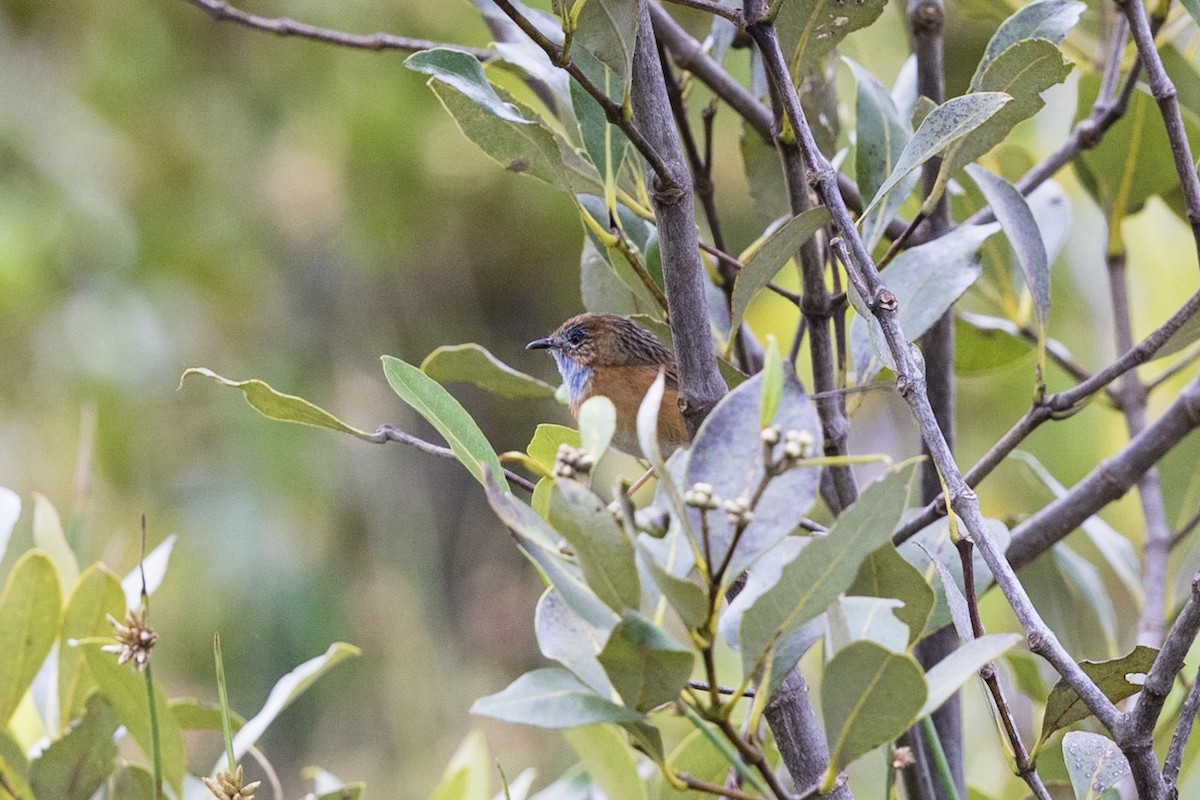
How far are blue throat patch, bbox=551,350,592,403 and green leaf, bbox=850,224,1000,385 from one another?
1121mm

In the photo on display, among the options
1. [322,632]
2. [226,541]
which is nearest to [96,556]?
[226,541]

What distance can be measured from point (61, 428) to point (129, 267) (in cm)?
73

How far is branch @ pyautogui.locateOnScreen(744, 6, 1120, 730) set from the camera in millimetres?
755

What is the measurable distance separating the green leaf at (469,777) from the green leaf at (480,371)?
42 cm

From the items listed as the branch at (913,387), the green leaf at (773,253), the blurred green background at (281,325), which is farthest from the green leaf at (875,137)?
the blurred green background at (281,325)

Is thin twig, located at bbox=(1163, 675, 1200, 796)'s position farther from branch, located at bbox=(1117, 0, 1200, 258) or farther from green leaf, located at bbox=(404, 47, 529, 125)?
green leaf, located at bbox=(404, 47, 529, 125)

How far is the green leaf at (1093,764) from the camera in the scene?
868 millimetres

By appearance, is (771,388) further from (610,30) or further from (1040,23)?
(1040,23)

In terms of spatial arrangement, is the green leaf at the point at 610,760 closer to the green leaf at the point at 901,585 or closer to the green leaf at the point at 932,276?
the green leaf at the point at 901,585

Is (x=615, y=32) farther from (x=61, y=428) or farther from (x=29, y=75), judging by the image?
(x=29, y=75)

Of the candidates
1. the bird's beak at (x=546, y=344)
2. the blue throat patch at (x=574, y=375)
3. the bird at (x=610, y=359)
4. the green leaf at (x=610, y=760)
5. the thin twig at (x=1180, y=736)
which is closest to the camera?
the thin twig at (x=1180, y=736)

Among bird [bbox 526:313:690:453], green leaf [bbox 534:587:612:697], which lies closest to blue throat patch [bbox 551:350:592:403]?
bird [bbox 526:313:690:453]

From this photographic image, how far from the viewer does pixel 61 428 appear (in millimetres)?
5062

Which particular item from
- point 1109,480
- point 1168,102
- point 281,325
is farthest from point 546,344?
point 281,325
